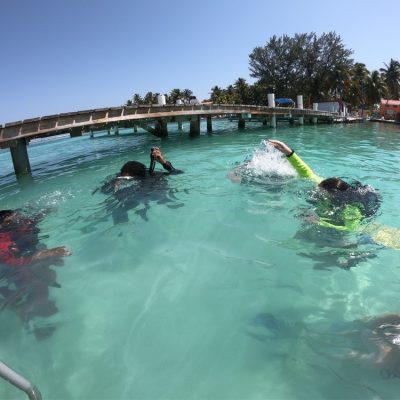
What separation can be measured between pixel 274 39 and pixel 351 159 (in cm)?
5512

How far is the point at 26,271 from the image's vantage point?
520 cm

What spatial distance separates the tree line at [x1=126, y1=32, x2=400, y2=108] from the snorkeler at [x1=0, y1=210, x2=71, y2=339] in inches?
2372

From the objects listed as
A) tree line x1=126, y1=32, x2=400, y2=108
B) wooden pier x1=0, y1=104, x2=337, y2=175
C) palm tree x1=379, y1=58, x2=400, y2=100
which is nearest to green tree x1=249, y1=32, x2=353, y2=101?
tree line x1=126, y1=32, x2=400, y2=108

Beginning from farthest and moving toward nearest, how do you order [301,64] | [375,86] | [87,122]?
[375,86] → [301,64] → [87,122]

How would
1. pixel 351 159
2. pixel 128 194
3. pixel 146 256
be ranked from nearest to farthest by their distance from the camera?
pixel 146 256 < pixel 128 194 < pixel 351 159

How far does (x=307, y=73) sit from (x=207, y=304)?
65755 millimetres

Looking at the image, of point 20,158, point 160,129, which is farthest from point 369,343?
point 160,129

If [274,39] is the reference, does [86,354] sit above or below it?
below

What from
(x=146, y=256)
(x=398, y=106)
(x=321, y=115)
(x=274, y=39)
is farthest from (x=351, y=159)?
(x=274, y=39)

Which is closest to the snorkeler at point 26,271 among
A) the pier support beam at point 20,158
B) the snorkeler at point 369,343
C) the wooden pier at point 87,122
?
the snorkeler at point 369,343

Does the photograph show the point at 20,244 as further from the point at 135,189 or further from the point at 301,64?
the point at 301,64

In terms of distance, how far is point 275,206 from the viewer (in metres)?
7.16

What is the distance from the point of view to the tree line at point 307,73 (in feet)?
198

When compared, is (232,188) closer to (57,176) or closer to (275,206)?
(275,206)
